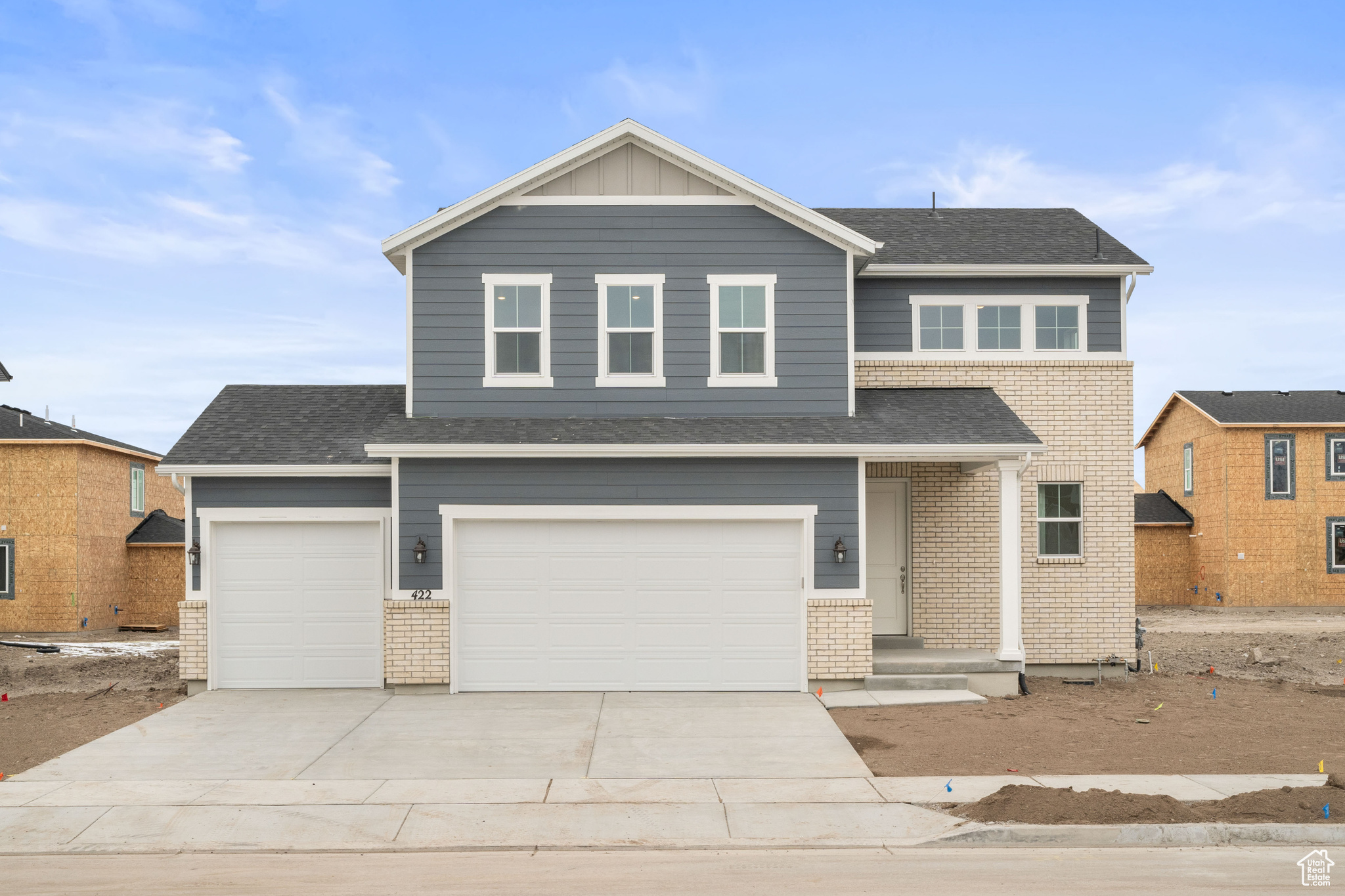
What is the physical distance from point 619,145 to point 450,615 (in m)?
6.73

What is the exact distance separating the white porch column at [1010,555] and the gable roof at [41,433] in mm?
20013

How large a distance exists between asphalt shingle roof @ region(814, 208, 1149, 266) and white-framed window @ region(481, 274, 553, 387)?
15.8 ft

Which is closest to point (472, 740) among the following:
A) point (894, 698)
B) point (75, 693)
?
point (894, 698)

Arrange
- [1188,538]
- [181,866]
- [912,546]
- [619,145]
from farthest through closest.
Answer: [1188,538] < [912,546] < [619,145] < [181,866]

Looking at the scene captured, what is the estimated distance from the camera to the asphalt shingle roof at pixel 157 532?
2608 centimetres

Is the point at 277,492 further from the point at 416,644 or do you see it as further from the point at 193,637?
the point at 416,644

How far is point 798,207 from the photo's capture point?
14.4 meters

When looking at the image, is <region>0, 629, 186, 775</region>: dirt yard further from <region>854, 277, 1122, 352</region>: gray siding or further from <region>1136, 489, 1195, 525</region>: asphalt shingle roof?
<region>1136, 489, 1195, 525</region>: asphalt shingle roof

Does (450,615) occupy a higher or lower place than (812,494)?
lower

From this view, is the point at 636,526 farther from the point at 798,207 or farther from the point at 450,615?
the point at 798,207

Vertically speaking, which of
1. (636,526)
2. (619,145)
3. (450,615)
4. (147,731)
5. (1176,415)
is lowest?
(147,731)

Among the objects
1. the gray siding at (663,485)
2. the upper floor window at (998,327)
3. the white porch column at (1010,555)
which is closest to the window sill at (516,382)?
the gray siding at (663,485)

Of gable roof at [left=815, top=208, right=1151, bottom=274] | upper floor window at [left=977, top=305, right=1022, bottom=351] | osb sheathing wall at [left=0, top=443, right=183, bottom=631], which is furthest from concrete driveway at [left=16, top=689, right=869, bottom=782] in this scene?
osb sheathing wall at [left=0, top=443, right=183, bottom=631]

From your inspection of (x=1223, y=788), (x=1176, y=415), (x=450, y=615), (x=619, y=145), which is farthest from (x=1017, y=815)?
(x=1176, y=415)
